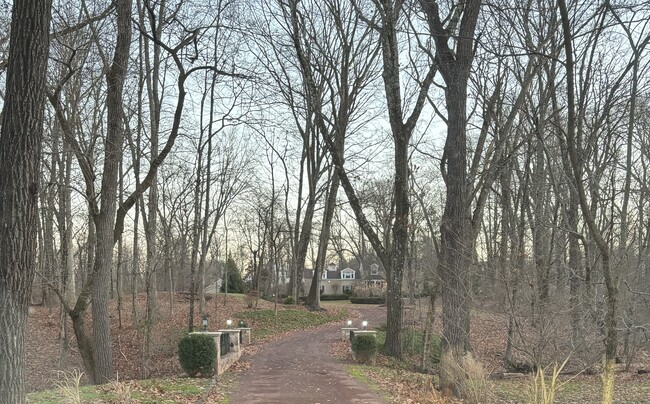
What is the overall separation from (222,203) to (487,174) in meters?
17.2

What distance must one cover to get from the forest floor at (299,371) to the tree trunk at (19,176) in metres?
3.05

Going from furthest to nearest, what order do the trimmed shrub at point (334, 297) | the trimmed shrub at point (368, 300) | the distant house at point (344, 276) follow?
the distant house at point (344, 276) < the trimmed shrub at point (334, 297) < the trimmed shrub at point (368, 300)

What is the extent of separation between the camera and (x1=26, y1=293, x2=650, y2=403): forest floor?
9984mm

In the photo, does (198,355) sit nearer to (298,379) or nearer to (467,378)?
(298,379)

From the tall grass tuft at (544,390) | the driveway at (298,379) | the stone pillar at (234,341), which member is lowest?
the driveway at (298,379)

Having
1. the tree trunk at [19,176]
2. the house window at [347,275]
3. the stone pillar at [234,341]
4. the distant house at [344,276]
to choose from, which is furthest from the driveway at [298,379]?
the house window at [347,275]

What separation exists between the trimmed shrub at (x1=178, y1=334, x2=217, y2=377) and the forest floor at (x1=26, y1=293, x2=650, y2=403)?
0.33m

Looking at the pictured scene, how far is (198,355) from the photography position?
11.4 meters

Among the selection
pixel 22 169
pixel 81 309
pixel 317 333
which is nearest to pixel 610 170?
pixel 317 333

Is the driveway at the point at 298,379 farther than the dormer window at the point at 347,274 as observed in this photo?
No

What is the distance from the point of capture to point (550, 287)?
10.2 metres

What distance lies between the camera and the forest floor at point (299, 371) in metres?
9.98

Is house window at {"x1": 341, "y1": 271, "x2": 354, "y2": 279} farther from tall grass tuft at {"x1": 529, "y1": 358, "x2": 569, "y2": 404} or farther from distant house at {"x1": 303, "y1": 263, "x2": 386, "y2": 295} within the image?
tall grass tuft at {"x1": 529, "y1": 358, "x2": 569, "y2": 404}

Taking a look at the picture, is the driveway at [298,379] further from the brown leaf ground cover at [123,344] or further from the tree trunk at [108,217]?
the tree trunk at [108,217]
